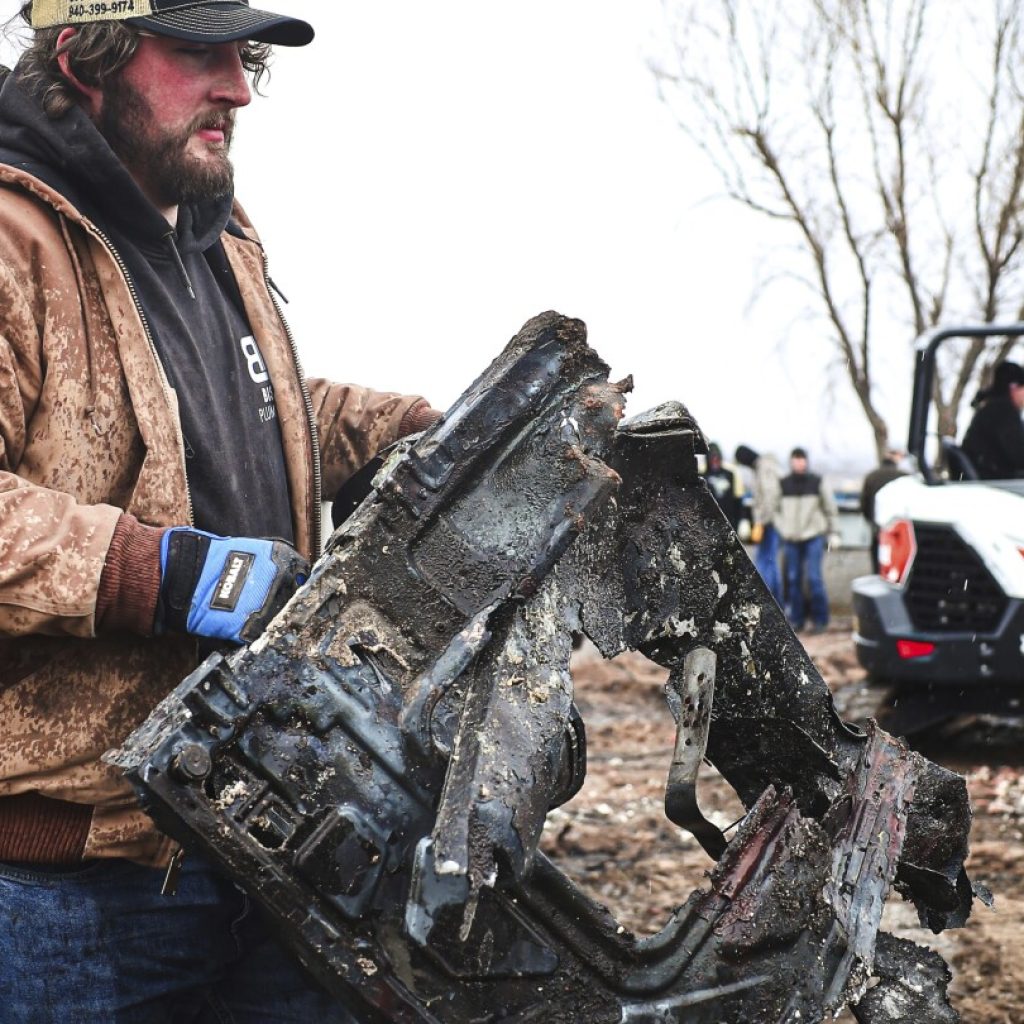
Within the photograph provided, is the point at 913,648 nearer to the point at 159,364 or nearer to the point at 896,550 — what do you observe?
the point at 896,550

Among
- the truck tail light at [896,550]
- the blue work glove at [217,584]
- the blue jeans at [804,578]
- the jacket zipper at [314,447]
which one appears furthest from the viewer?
the blue jeans at [804,578]

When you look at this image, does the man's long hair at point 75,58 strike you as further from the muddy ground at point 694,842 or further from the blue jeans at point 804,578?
the blue jeans at point 804,578

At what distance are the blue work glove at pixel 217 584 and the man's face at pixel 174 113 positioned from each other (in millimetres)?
673

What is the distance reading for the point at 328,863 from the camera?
1.46m

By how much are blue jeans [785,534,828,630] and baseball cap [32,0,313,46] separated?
10246mm

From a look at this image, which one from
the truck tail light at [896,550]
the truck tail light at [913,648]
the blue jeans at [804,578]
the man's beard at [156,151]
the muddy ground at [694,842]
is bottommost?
the blue jeans at [804,578]

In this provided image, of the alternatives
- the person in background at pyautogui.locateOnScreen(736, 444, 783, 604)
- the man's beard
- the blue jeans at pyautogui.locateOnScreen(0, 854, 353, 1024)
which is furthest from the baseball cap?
the person in background at pyautogui.locateOnScreen(736, 444, 783, 604)

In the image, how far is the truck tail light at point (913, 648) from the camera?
5.74 meters

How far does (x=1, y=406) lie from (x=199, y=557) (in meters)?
0.36

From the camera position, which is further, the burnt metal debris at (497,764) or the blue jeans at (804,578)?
the blue jeans at (804,578)

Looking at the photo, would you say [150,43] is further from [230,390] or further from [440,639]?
[440,639]

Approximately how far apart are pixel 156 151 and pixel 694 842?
12.4 feet

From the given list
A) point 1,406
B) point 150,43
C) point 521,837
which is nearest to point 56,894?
point 1,406

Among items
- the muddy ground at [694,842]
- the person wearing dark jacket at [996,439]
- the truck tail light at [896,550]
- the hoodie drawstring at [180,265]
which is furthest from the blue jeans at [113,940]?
the person wearing dark jacket at [996,439]
